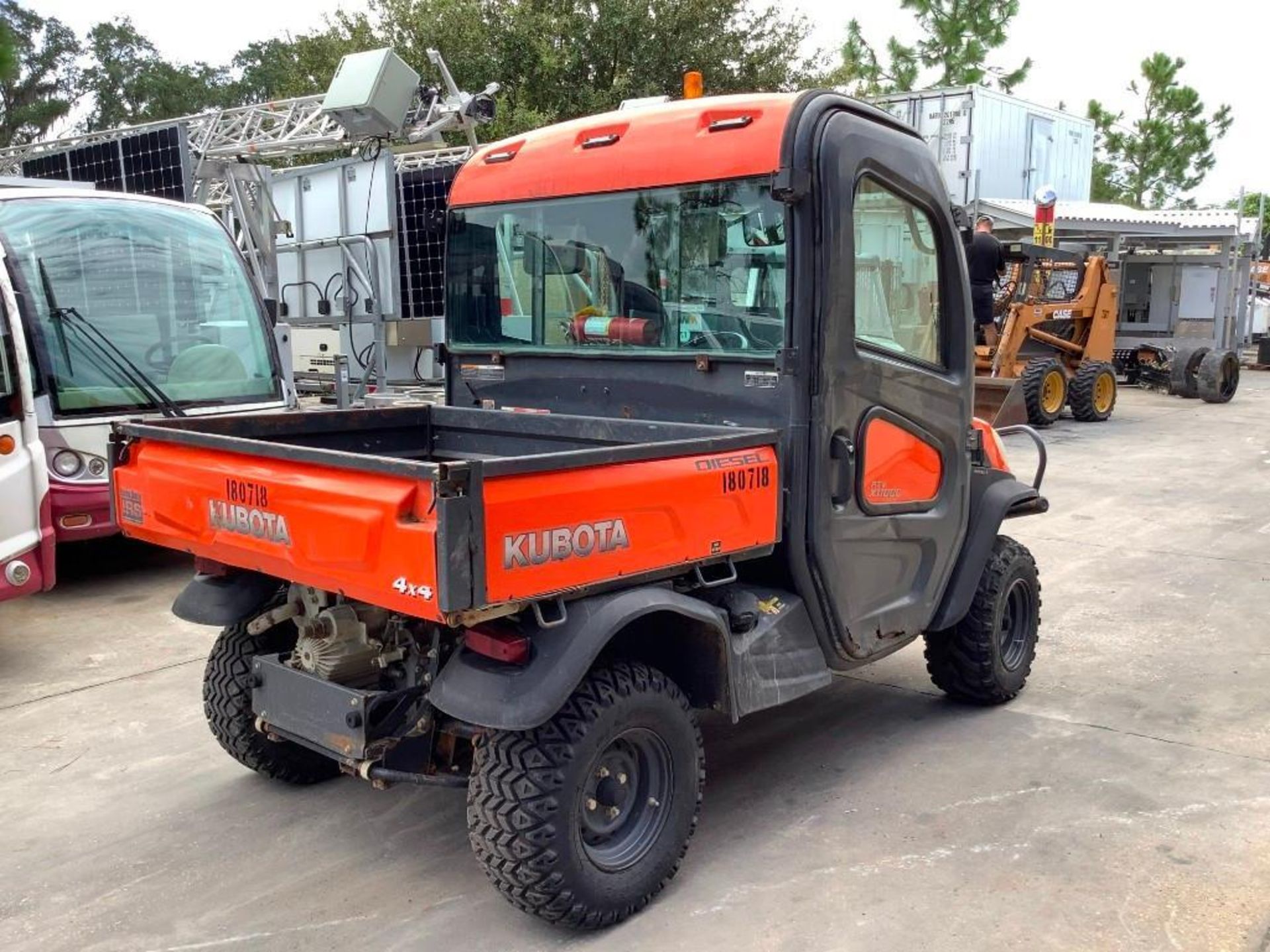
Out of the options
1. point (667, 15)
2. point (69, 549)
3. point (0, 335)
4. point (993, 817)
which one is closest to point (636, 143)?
point (993, 817)

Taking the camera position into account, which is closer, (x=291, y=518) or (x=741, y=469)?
(x=291, y=518)

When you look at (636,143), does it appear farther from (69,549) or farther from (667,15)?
(667,15)

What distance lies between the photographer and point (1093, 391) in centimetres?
1487

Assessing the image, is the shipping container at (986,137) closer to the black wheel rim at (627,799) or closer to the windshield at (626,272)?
the windshield at (626,272)

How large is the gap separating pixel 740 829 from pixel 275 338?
5.26 m

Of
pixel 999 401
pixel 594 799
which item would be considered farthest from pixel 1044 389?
Answer: pixel 594 799

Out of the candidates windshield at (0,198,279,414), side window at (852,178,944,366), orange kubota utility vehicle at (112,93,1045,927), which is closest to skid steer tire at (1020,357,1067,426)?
windshield at (0,198,279,414)

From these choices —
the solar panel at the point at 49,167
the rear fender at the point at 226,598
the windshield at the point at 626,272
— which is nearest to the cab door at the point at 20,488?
the rear fender at the point at 226,598

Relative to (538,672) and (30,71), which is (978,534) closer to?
(538,672)

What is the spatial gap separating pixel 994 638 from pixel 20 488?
4.55 meters

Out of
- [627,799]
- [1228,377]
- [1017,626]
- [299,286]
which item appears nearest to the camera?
[627,799]

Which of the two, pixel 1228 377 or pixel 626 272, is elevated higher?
pixel 626 272

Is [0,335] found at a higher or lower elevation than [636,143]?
lower

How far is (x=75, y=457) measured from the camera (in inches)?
255
